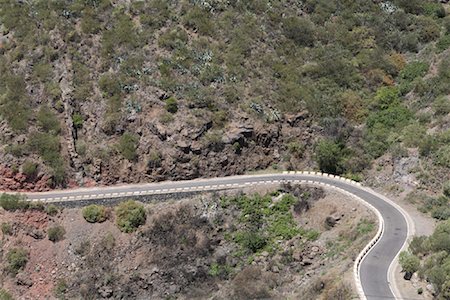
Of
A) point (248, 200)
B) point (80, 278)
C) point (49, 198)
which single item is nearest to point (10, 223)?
point (49, 198)

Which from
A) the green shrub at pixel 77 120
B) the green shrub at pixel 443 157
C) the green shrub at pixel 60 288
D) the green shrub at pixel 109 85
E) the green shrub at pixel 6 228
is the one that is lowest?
the green shrub at pixel 60 288

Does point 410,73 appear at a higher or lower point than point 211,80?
higher

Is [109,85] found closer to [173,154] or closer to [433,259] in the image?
[173,154]

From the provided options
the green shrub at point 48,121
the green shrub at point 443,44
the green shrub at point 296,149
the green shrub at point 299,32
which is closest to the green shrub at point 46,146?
the green shrub at point 48,121

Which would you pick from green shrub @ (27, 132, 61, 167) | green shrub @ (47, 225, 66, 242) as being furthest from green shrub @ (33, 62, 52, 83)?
green shrub @ (47, 225, 66, 242)

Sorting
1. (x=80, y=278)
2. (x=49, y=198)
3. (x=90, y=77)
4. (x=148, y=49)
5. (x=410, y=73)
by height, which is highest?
(x=410, y=73)

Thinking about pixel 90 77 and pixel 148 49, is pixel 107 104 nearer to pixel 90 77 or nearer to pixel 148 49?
pixel 90 77

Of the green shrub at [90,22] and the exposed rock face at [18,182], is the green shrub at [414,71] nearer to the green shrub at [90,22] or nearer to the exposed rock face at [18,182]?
the green shrub at [90,22]
